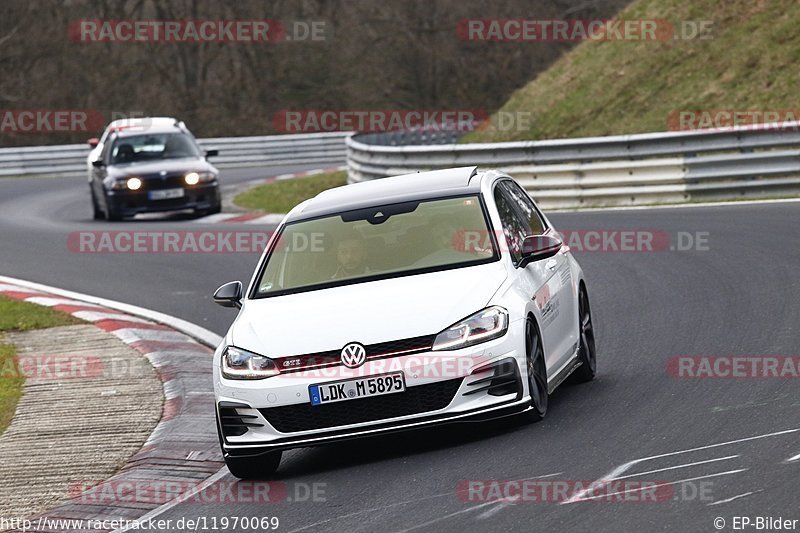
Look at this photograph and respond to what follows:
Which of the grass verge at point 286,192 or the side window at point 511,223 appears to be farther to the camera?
the grass verge at point 286,192

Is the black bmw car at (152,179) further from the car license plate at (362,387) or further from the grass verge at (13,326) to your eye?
the car license plate at (362,387)

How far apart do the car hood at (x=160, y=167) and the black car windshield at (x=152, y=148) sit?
10.1 inches

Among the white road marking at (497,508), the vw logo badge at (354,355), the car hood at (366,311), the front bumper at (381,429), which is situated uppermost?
the car hood at (366,311)

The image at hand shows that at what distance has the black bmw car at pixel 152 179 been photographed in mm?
24516

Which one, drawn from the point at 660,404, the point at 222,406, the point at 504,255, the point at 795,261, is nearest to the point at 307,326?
the point at 222,406

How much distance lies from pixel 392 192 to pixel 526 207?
111 centimetres

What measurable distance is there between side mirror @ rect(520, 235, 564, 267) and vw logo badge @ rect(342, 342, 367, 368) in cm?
136

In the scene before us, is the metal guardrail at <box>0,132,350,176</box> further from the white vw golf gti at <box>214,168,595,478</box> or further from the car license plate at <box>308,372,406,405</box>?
the car license plate at <box>308,372,406,405</box>

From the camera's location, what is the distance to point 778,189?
20.3 meters

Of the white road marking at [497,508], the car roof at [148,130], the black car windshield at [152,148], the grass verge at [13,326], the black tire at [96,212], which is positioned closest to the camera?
the white road marking at [497,508]

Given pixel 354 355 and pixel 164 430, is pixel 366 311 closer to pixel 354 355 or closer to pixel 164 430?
pixel 354 355

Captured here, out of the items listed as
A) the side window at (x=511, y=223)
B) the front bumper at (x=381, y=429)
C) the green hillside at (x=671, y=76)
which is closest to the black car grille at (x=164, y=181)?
the green hillside at (x=671, y=76)

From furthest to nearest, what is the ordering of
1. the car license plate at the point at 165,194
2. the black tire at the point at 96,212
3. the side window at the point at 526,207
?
the black tire at the point at 96,212, the car license plate at the point at 165,194, the side window at the point at 526,207

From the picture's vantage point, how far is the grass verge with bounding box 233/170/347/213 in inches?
1072
